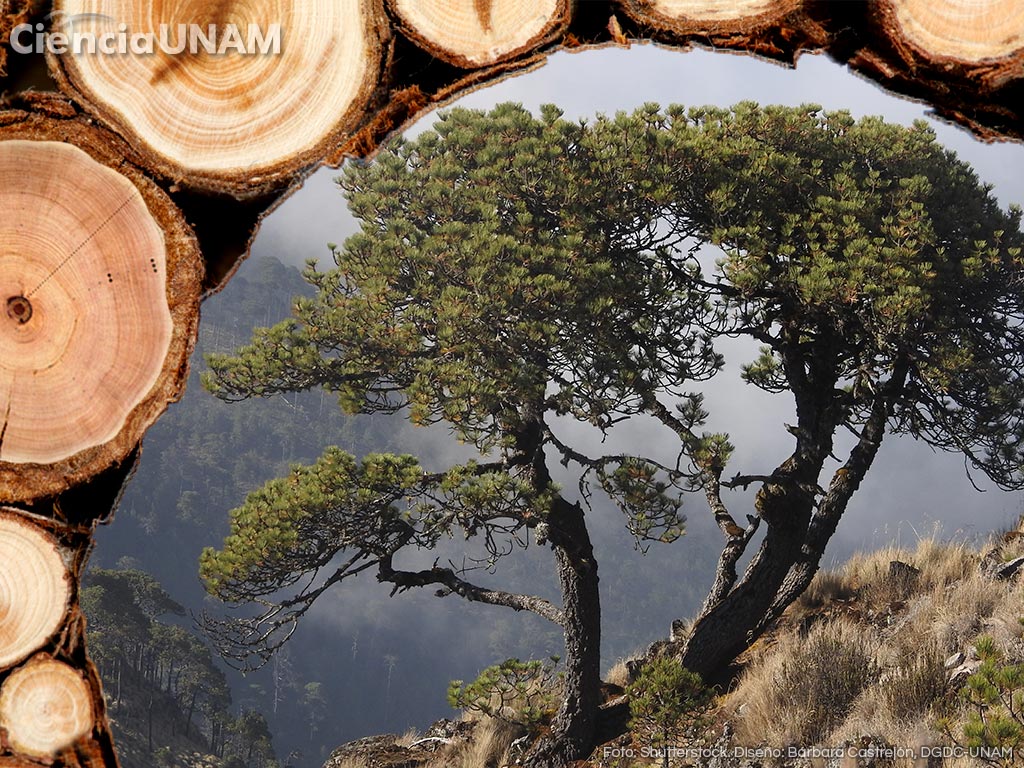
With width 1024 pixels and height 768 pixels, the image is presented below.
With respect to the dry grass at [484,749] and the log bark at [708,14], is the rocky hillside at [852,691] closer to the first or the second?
the dry grass at [484,749]

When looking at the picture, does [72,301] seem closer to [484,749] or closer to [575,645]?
[575,645]

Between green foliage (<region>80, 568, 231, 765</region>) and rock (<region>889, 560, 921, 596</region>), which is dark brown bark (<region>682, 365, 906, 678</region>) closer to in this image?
rock (<region>889, 560, 921, 596</region>)

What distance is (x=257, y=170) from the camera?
75.2 inches

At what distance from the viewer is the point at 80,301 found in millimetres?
1876

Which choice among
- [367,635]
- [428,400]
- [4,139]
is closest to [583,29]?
[4,139]

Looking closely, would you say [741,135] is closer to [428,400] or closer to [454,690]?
[428,400]

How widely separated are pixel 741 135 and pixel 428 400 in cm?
344

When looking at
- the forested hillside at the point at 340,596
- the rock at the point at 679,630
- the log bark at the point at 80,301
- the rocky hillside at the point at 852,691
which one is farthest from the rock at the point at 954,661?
the forested hillside at the point at 340,596

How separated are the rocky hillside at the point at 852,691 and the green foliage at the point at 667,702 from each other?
0.06ft

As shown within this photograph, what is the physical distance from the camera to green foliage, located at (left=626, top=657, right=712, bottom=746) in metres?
5.99

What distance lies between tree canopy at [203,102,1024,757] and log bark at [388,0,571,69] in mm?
4555

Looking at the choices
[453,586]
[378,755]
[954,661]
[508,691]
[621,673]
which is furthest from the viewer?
[621,673]

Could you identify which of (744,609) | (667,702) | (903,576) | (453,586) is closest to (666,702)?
(667,702)

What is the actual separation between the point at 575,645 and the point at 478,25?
6.64 meters
